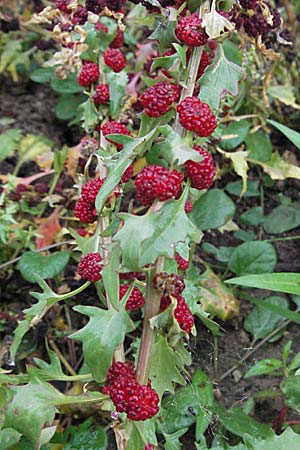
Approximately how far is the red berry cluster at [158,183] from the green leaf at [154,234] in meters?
0.01

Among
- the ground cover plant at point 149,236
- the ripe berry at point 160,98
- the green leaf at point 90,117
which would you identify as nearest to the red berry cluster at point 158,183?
the ground cover plant at point 149,236

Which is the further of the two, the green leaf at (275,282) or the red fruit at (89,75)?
the red fruit at (89,75)

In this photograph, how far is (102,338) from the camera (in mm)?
832

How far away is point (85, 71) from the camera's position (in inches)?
48.0

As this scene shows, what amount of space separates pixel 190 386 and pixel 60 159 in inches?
33.1

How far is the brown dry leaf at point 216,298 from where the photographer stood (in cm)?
151


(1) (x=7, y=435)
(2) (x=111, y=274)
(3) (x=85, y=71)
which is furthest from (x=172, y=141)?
(1) (x=7, y=435)

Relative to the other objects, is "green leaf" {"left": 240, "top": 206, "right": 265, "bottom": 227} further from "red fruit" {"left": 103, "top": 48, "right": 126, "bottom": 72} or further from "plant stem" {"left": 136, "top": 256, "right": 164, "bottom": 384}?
"plant stem" {"left": 136, "top": 256, "right": 164, "bottom": 384}

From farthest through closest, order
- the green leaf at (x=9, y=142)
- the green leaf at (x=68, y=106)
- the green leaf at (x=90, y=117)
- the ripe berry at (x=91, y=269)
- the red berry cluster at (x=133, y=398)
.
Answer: the green leaf at (x=68, y=106) → the green leaf at (x=9, y=142) → the green leaf at (x=90, y=117) → the ripe berry at (x=91, y=269) → the red berry cluster at (x=133, y=398)

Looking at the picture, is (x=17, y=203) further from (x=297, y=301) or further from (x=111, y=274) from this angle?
(x=111, y=274)

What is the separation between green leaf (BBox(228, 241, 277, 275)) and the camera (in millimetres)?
1581

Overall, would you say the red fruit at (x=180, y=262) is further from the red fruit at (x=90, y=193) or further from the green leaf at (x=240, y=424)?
the green leaf at (x=240, y=424)

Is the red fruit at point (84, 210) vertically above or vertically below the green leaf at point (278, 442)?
above

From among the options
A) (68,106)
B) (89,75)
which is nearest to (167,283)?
(89,75)
